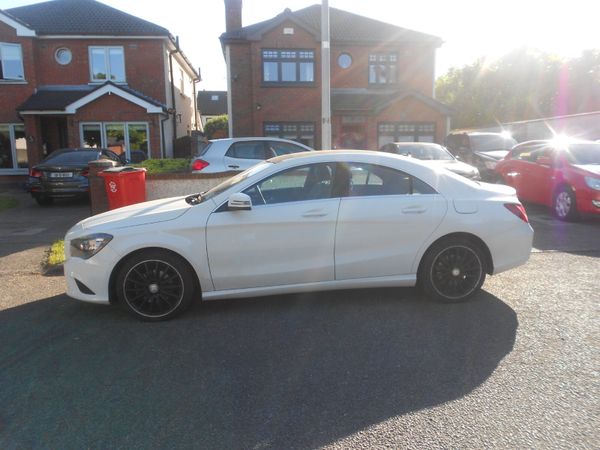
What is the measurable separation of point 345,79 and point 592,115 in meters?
11.5

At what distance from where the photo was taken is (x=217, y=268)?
14.6 feet

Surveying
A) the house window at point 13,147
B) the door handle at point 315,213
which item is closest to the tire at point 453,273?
the door handle at point 315,213

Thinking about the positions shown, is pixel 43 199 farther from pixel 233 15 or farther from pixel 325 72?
pixel 233 15

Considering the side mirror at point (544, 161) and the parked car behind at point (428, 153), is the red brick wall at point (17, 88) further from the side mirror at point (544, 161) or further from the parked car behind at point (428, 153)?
the side mirror at point (544, 161)

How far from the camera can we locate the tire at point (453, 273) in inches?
187

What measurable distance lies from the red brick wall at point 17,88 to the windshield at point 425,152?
49.9 ft

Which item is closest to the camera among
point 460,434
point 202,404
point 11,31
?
point 460,434

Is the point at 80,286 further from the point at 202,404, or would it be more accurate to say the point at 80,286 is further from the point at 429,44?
the point at 429,44

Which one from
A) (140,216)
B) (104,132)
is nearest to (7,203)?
(104,132)

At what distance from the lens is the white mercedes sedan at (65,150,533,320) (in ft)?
14.4

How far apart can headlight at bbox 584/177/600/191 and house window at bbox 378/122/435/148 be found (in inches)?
515

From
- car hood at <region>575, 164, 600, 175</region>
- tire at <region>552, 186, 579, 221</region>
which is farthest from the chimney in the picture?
car hood at <region>575, 164, 600, 175</region>

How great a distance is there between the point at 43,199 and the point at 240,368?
36.7 feet

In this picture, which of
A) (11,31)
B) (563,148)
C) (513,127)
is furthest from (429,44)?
(11,31)
